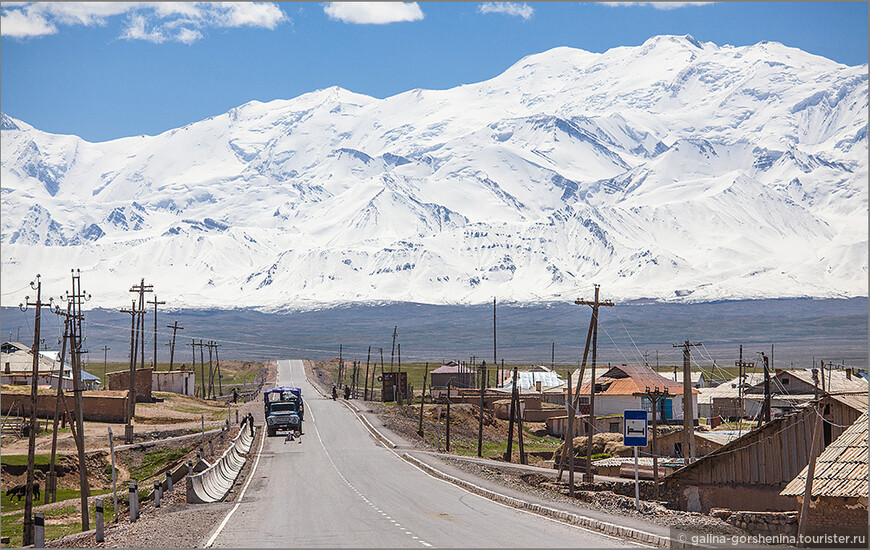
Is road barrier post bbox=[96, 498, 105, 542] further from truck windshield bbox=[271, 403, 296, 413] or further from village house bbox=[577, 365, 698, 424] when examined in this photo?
village house bbox=[577, 365, 698, 424]

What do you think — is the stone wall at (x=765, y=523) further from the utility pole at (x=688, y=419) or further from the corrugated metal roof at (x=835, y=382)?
the corrugated metal roof at (x=835, y=382)

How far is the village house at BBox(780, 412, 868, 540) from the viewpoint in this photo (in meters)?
26.5

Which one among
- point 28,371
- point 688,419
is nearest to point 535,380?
point 28,371

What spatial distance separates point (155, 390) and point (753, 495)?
79.6m

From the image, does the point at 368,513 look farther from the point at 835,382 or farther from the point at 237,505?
the point at 835,382

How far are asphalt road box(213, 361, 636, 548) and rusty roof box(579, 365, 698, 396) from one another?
159ft

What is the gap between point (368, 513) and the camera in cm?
3244

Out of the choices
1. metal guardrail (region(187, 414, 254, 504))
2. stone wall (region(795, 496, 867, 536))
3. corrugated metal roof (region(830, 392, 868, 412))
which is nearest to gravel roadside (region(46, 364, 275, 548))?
metal guardrail (region(187, 414, 254, 504))

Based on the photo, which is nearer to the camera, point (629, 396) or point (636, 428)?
point (636, 428)

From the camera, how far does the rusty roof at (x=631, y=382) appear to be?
10188 centimetres

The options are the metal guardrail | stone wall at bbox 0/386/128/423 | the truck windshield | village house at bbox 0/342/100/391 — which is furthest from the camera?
village house at bbox 0/342/100/391

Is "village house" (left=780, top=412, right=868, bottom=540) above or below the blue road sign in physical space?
below

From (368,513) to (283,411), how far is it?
40.7 m

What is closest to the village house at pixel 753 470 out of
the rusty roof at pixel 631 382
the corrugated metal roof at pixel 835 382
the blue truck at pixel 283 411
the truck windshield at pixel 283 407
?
the blue truck at pixel 283 411
